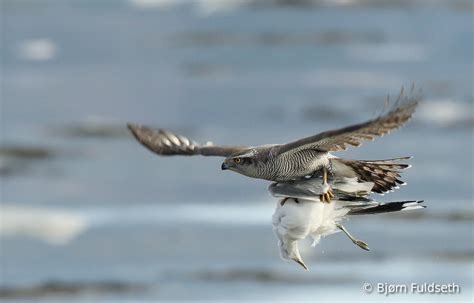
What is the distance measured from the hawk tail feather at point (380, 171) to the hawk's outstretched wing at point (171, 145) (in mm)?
535

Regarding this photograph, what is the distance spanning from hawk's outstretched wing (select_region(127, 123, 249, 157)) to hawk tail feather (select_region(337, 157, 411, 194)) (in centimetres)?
53

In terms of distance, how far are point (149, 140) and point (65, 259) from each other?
5.35 metres

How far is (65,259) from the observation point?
394 inches

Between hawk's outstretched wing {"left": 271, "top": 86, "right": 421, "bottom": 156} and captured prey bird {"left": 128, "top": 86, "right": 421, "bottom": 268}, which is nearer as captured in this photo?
hawk's outstretched wing {"left": 271, "top": 86, "right": 421, "bottom": 156}

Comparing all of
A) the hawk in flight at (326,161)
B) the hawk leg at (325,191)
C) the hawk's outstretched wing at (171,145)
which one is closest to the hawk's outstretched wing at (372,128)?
the hawk in flight at (326,161)

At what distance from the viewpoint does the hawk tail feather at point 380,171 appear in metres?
4.15

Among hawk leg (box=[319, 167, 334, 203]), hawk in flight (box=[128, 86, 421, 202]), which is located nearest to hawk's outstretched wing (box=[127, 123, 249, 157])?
hawk in flight (box=[128, 86, 421, 202])

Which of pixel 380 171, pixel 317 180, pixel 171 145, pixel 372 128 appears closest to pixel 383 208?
pixel 380 171

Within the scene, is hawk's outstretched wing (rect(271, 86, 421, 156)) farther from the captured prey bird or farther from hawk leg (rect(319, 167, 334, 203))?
hawk leg (rect(319, 167, 334, 203))

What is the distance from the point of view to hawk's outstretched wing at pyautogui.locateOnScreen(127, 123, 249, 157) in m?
4.59

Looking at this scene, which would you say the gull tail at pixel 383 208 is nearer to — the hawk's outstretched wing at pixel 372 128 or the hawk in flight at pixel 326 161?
the hawk in flight at pixel 326 161

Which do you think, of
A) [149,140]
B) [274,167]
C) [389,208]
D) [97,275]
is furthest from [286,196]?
[97,275]

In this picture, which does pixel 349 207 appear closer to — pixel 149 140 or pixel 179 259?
pixel 149 140

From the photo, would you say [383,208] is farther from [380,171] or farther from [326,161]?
[326,161]
